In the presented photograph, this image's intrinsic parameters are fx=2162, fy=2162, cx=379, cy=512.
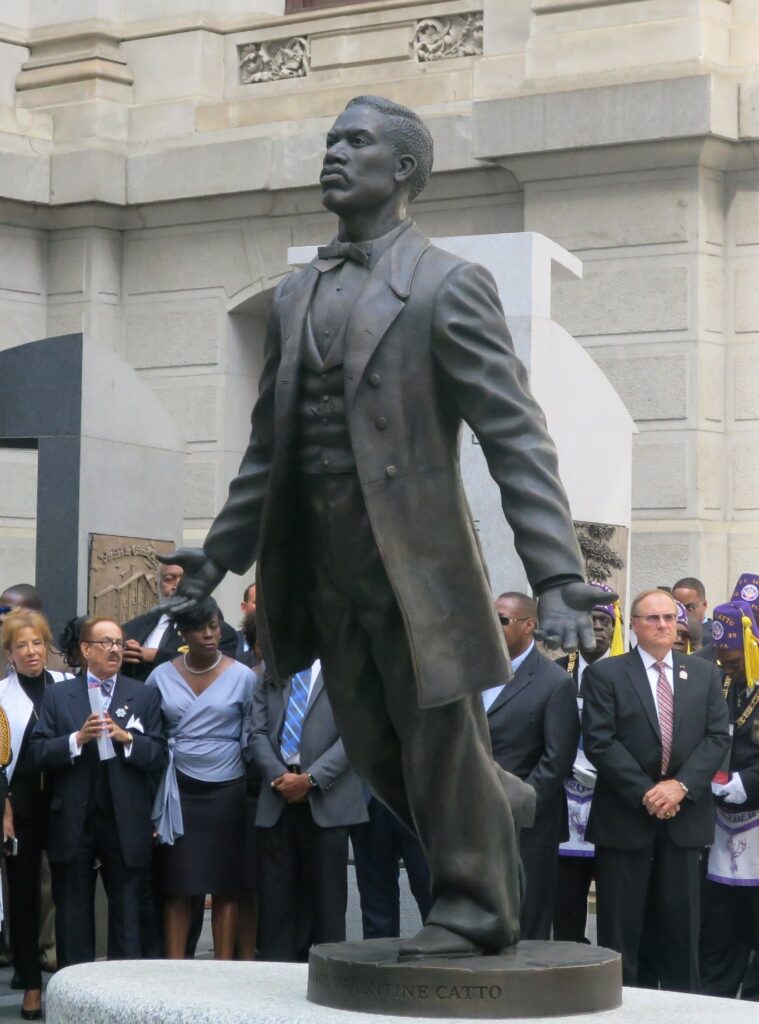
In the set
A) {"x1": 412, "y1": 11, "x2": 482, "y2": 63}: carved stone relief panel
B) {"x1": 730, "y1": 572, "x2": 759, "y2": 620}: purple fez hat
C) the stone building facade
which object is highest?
{"x1": 412, "y1": 11, "x2": 482, "y2": 63}: carved stone relief panel

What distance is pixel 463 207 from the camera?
16.6 m

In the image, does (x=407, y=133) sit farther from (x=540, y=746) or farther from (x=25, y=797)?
(x=25, y=797)

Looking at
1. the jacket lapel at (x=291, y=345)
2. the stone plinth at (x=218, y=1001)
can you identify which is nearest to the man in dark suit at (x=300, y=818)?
the stone plinth at (x=218, y=1001)

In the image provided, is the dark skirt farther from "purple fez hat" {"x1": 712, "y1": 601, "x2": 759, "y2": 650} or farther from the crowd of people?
"purple fez hat" {"x1": 712, "y1": 601, "x2": 759, "y2": 650}

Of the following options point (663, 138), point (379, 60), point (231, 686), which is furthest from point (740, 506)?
point (231, 686)

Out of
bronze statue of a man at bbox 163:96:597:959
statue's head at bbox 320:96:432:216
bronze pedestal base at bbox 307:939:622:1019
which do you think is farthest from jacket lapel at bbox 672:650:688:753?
statue's head at bbox 320:96:432:216

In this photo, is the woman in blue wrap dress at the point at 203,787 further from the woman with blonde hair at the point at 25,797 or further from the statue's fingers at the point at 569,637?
the statue's fingers at the point at 569,637

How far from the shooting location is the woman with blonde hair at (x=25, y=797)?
9.83m

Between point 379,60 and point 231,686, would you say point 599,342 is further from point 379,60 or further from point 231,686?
point 231,686

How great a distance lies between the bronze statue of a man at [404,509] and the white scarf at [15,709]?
414cm

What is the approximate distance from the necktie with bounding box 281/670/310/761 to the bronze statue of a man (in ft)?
12.6

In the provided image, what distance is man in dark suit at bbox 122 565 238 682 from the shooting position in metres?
11.1

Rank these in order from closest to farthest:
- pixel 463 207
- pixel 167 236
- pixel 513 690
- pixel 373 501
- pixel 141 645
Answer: pixel 373 501
pixel 513 690
pixel 141 645
pixel 463 207
pixel 167 236

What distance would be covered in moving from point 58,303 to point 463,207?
4.10 m
